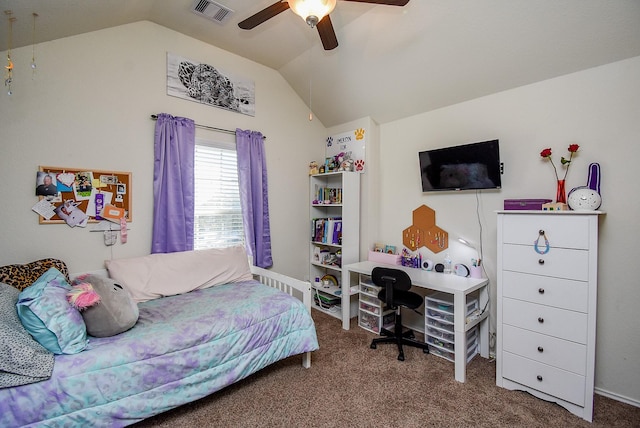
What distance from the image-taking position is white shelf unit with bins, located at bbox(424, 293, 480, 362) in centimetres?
245

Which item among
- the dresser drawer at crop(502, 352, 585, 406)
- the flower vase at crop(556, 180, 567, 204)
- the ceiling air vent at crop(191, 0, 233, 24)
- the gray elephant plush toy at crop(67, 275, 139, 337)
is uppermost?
the ceiling air vent at crop(191, 0, 233, 24)

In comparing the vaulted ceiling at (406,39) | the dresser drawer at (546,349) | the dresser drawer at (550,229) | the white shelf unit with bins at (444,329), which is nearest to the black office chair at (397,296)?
the white shelf unit with bins at (444,329)

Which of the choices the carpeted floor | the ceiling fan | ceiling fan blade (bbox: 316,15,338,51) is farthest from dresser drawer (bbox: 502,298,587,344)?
ceiling fan blade (bbox: 316,15,338,51)

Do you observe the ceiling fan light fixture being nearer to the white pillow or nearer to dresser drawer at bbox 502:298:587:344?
the white pillow

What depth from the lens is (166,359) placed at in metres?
1.64

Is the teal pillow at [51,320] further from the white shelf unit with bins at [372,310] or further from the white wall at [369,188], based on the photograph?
the white wall at [369,188]

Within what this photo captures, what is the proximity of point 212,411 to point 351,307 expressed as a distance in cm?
186

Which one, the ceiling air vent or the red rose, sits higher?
the ceiling air vent

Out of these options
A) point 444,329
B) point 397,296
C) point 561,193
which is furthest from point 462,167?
point 444,329

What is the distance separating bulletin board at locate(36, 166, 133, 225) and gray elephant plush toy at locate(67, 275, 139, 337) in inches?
31.5

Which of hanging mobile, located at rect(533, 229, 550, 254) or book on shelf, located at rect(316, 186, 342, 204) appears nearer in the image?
hanging mobile, located at rect(533, 229, 550, 254)

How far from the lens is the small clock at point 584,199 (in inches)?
73.2

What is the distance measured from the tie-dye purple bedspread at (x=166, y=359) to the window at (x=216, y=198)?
748 mm

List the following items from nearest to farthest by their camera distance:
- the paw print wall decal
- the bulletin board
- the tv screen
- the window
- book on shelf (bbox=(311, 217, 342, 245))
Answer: the bulletin board
the tv screen
the window
book on shelf (bbox=(311, 217, 342, 245))
the paw print wall decal
